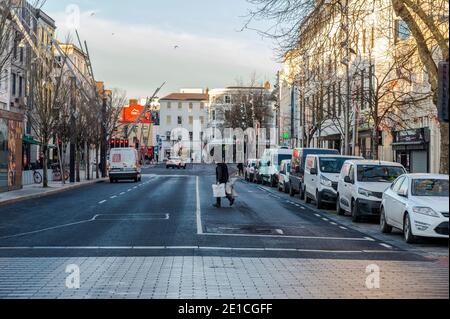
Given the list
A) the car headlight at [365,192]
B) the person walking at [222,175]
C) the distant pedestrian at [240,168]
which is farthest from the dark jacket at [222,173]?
the distant pedestrian at [240,168]

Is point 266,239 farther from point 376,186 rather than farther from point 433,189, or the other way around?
point 376,186

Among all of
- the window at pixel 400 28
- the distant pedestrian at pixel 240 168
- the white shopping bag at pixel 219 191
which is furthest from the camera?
the distant pedestrian at pixel 240 168

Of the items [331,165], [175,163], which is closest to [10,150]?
[331,165]

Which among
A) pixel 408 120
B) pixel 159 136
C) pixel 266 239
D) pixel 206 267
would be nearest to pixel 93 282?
pixel 206 267

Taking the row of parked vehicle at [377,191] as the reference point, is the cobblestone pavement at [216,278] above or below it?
below

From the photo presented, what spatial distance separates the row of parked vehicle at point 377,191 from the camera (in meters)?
14.6

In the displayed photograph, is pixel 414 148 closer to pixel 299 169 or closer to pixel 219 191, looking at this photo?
pixel 299 169

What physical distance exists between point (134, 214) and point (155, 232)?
5161mm

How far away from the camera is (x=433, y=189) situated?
15773 millimetres

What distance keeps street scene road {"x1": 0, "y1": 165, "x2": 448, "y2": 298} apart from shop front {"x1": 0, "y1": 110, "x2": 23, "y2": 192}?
36.8ft

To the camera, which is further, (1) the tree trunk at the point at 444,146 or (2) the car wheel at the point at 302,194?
(2) the car wheel at the point at 302,194

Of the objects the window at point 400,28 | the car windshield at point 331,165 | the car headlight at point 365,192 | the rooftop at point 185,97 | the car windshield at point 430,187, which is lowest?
the car headlight at point 365,192

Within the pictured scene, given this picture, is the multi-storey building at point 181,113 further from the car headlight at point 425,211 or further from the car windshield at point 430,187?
the car headlight at point 425,211

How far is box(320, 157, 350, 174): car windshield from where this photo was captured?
85.8ft
